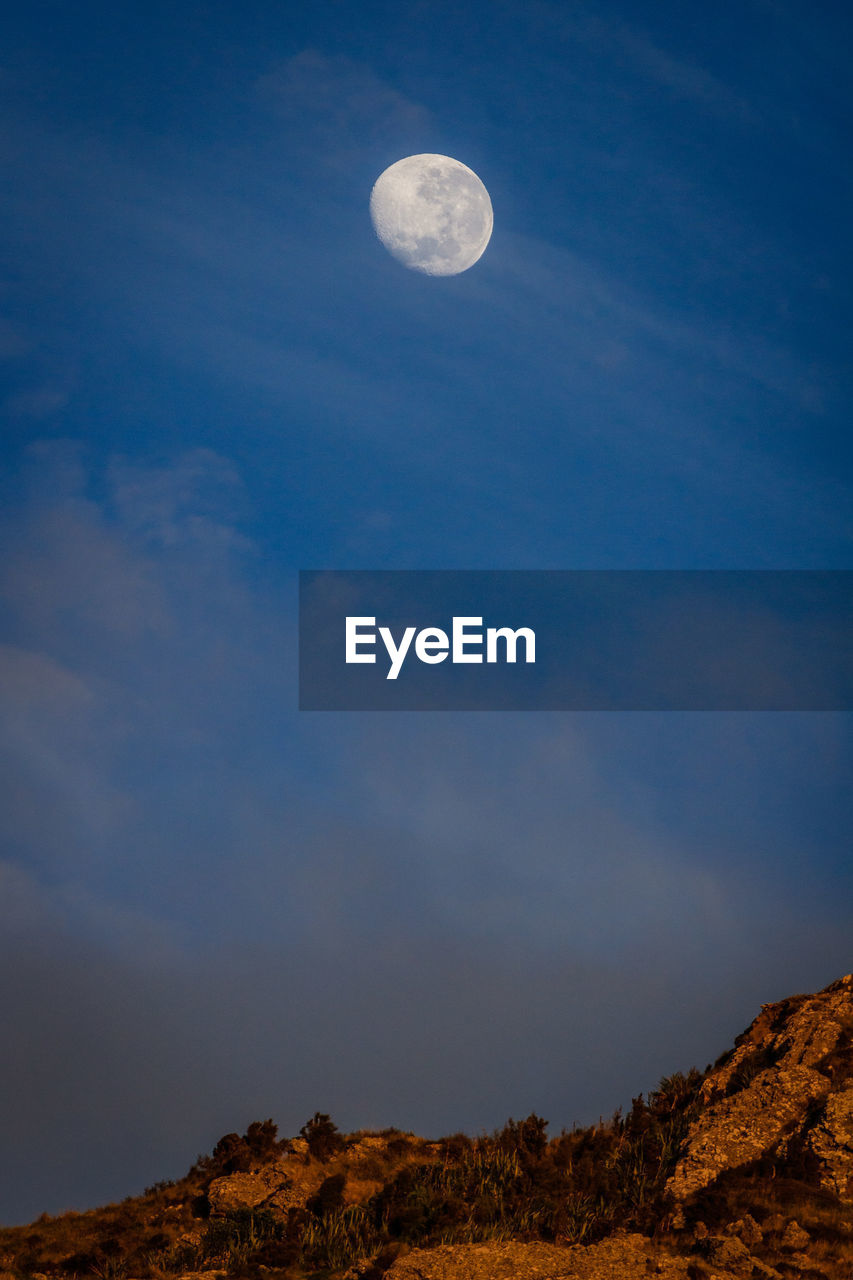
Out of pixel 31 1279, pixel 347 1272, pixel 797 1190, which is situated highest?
pixel 797 1190

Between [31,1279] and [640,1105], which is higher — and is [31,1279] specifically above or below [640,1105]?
below

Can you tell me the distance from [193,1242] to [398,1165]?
7834mm

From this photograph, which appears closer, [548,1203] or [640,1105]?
[548,1203]

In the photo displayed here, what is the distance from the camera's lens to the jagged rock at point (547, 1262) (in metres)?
18.8

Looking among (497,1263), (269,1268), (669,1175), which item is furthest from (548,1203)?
(269,1268)

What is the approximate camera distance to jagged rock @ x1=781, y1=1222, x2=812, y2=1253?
19172 millimetres

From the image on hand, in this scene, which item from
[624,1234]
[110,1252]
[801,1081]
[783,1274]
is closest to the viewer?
[783,1274]

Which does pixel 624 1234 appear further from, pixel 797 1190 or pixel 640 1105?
pixel 640 1105

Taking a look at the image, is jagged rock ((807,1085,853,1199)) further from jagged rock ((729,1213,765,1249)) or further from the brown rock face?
jagged rock ((729,1213,765,1249))

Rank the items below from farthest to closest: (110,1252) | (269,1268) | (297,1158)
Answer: (297,1158), (110,1252), (269,1268)

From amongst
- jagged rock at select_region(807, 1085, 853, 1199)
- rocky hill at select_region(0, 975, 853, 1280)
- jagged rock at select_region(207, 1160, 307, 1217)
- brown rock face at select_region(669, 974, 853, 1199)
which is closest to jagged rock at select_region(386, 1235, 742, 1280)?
rocky hill at select_region(0, 975, 853, 1280)

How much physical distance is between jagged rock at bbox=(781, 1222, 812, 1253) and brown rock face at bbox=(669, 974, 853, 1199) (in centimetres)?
276

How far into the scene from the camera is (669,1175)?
23578 mm

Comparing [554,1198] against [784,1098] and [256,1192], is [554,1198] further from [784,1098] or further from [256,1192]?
[256,1192]
